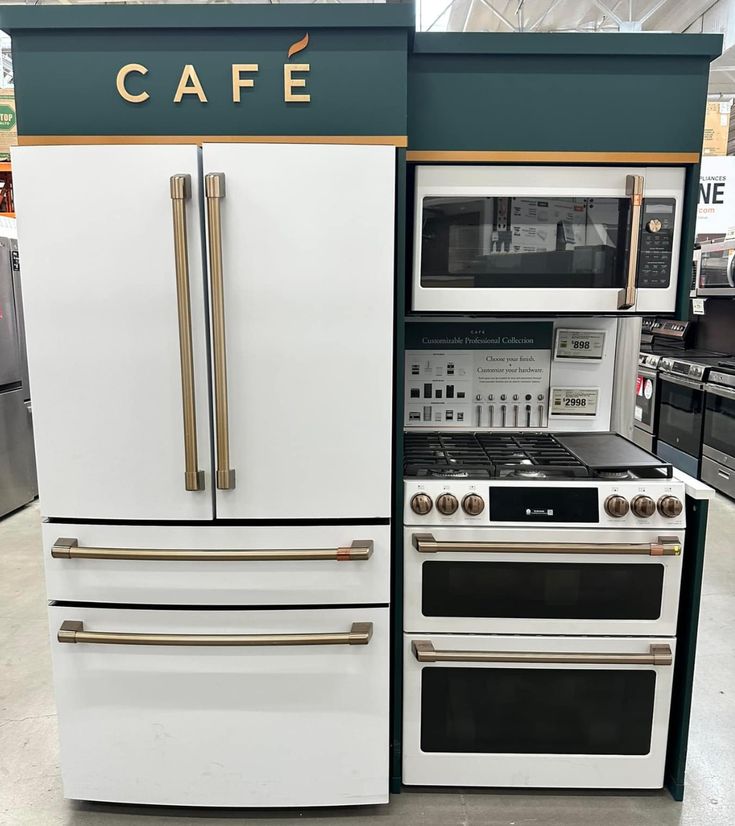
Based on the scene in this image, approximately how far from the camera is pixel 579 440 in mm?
2326

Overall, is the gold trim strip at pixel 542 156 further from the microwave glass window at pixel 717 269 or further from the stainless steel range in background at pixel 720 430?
the microwave glass window at pixel 717 269

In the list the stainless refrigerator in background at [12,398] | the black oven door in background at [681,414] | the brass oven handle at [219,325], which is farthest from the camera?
the black oven door in background at [681,414]

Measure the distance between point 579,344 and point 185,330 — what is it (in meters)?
1.43

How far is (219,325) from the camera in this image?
1.68 metres

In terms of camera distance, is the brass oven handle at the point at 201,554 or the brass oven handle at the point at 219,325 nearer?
the brass oven handle at the point at 219,325

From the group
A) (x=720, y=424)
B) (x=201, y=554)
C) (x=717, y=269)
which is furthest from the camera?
(x=717, y=269)

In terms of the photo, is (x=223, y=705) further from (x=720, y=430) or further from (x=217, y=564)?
(x=720, y=430)

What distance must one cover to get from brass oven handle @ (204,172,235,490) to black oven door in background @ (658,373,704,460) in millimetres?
4369

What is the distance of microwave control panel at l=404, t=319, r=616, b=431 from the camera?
7.82ft

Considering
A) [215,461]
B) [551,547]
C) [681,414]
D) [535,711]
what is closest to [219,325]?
[215,461]

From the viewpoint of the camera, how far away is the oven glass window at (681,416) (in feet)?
17.1

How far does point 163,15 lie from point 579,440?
178 cm

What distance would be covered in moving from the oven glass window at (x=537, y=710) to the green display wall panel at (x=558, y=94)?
153 centimetres

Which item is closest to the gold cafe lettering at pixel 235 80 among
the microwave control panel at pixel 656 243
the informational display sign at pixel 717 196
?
the microwave control panel at pixel 656 243
